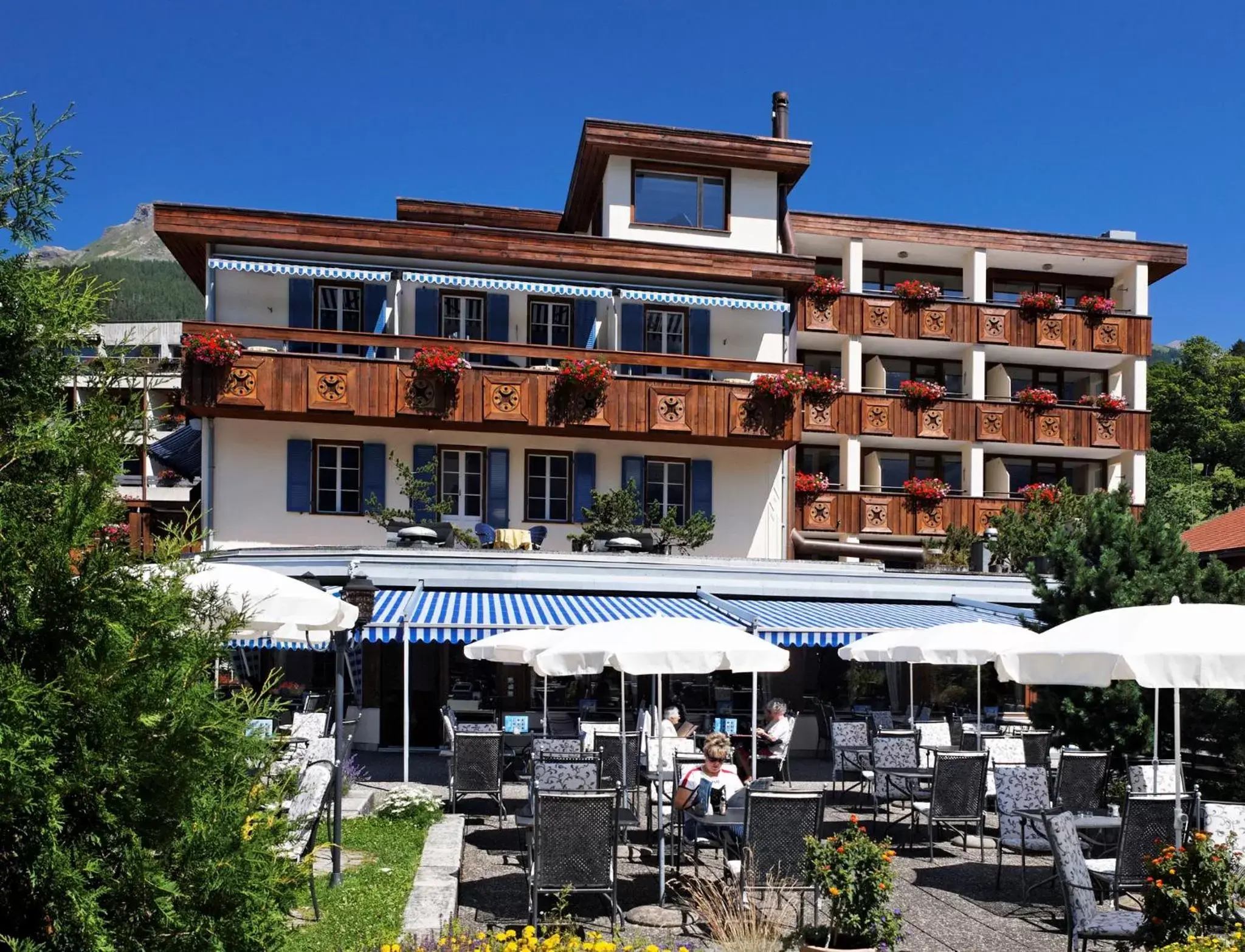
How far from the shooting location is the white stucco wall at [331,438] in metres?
23.5

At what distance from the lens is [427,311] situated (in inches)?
987

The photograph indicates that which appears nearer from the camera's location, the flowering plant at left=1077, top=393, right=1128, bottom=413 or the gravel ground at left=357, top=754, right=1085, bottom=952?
the gravel ground at left=357, top=754, right=1085, bottom=952

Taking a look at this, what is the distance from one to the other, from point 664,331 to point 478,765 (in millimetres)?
14240

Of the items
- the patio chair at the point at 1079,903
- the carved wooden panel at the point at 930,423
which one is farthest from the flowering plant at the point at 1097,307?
the patio chair at the point at 1079,903

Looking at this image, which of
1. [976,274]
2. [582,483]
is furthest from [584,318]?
[976,274]

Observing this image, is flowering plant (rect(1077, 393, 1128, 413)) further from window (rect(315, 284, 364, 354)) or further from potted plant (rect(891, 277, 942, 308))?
window (rect(315, 284, 364, 354))

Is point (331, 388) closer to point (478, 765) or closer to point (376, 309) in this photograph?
point (376, 309)

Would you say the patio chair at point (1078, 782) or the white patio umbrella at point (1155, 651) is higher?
the white patio umbrella at point (1155, 651)

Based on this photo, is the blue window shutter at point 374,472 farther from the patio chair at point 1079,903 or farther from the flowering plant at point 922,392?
the patio chair at point 1079,903

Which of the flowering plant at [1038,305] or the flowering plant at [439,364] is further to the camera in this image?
the flowering plant at [1038,305]

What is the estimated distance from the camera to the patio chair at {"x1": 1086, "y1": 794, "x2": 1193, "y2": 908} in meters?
9.11

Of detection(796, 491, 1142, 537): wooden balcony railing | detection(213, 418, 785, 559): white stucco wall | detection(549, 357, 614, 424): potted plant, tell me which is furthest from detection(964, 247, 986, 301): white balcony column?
detection(549, 357, 614, 424): potted plant

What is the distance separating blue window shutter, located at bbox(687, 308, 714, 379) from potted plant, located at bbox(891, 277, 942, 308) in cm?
896

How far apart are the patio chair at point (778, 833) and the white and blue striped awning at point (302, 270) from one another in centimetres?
1692
